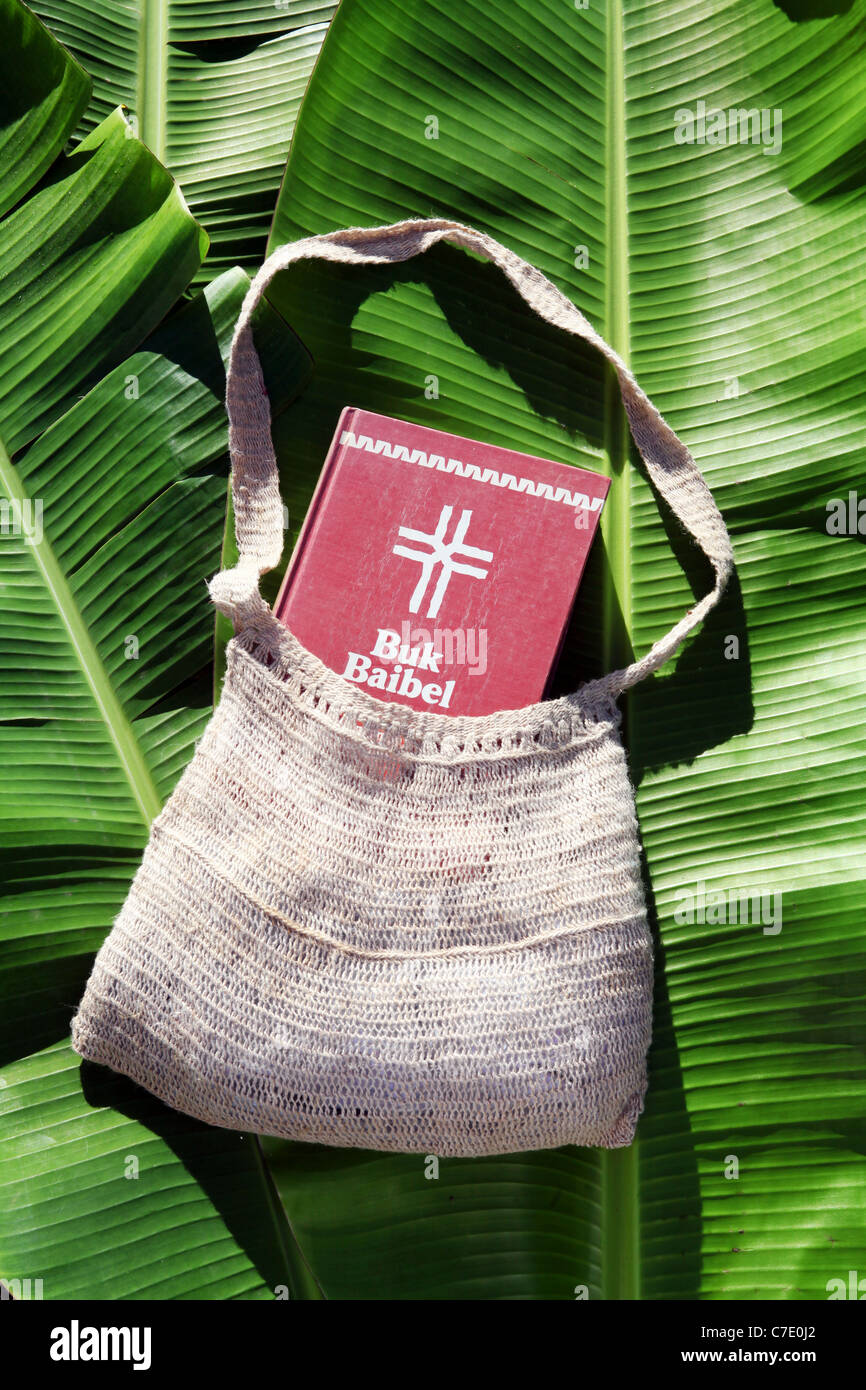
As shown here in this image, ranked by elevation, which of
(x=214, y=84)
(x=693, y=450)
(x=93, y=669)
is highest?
(x=214, y=84)

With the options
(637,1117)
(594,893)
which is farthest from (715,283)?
(637,1117)

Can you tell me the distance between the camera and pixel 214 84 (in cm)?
99

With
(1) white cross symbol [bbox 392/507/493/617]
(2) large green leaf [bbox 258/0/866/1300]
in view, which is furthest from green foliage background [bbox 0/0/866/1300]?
(1) white cross symbol [bbox 392/507/493/617]

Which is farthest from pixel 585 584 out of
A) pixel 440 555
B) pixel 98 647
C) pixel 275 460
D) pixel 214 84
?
pixel 214 84

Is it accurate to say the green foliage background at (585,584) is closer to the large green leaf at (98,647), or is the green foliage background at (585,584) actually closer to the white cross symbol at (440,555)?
the large green leaf at (98,647)

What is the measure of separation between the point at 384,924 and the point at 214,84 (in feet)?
3.05

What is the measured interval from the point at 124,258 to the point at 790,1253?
1125mm

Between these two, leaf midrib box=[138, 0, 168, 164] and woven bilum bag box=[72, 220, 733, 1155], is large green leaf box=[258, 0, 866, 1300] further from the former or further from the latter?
leaf midrib box=[138, 0, 168, 164]

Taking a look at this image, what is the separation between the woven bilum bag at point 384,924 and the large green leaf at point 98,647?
8cm

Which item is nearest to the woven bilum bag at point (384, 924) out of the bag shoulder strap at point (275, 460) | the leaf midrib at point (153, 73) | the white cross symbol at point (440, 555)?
the bag shoulder strap at point (275, 460)

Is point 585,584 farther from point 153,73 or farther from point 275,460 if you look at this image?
point 153,73

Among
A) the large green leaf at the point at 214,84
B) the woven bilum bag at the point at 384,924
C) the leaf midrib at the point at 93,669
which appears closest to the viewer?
the woven bilum bag at the point at 384,924

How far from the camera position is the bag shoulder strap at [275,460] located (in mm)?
832

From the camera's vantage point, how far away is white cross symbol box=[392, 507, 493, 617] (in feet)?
2.74
